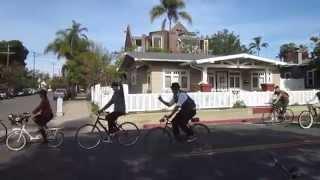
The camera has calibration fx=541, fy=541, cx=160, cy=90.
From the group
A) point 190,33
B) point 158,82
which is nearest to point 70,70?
point 190,33

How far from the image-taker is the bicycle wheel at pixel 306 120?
19625mm

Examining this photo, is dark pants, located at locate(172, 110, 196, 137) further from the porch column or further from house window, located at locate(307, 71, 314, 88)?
house window, located at locate(307, 71, 314, 88)

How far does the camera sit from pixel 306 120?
19.8 m

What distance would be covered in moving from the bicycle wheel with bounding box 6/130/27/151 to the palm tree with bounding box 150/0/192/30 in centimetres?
4355

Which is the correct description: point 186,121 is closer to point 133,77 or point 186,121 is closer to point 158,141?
point 158,141

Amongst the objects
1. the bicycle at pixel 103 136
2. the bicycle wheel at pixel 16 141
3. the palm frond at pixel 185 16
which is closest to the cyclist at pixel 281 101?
the bicycle at pixel 103 136

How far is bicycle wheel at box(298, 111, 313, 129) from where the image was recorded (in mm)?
19625

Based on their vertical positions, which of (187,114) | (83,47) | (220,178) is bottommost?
(220,178)

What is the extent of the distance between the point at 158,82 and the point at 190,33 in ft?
149

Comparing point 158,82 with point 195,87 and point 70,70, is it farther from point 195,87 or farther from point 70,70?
point 70,70

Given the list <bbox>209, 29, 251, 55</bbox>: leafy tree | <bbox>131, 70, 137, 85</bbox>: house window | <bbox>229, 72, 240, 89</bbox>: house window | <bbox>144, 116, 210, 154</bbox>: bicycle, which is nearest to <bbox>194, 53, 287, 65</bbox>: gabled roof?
<bbox>229, 72, 240, 89</bbox>: house window

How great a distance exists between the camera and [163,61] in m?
34.5

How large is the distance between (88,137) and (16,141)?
6.23 feet

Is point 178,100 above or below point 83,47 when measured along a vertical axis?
below
